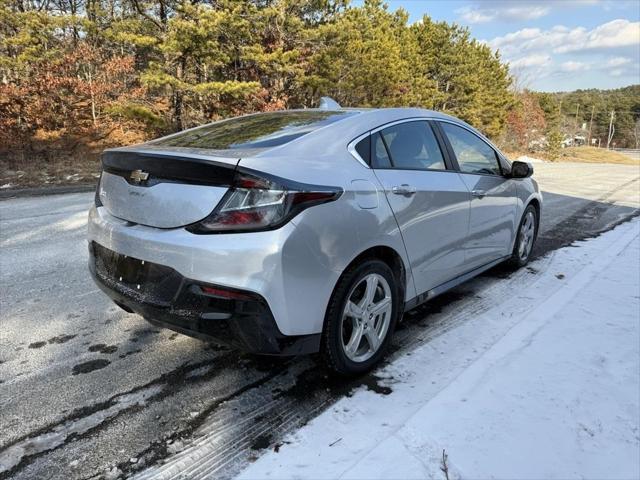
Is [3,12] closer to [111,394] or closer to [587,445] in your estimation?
[111,394]

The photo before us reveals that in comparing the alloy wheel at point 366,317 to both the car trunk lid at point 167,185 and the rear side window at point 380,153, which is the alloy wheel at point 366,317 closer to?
the rear side window at point 380,153

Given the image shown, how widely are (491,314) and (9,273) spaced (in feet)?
14.2

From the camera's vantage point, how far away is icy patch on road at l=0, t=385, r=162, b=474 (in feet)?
6.86

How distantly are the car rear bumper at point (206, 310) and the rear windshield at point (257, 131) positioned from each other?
2.61 ft

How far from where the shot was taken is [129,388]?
8.62 ft

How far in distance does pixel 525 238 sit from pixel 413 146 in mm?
2478

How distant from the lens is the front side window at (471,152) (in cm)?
375

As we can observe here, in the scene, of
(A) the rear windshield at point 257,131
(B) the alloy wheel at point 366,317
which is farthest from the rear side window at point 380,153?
(B) the alloy wheel at point 366,317

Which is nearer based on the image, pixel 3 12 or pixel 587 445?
pixel 587 445

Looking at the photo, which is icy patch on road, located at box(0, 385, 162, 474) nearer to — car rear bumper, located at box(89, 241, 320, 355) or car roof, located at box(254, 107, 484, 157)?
car rear bumper, located at box(89, 241, 320, 355)

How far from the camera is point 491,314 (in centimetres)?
379

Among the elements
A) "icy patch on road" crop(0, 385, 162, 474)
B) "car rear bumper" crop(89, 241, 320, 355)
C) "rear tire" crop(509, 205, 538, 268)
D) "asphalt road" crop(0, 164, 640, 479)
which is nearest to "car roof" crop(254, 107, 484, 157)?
"car rear bumper" crop(89, 241, 320, 355)

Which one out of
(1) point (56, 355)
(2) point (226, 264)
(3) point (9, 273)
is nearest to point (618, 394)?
(2) point (226, 264)

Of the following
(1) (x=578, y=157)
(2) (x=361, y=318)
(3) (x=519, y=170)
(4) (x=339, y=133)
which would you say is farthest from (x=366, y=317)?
(1) (x=578, y=157)
